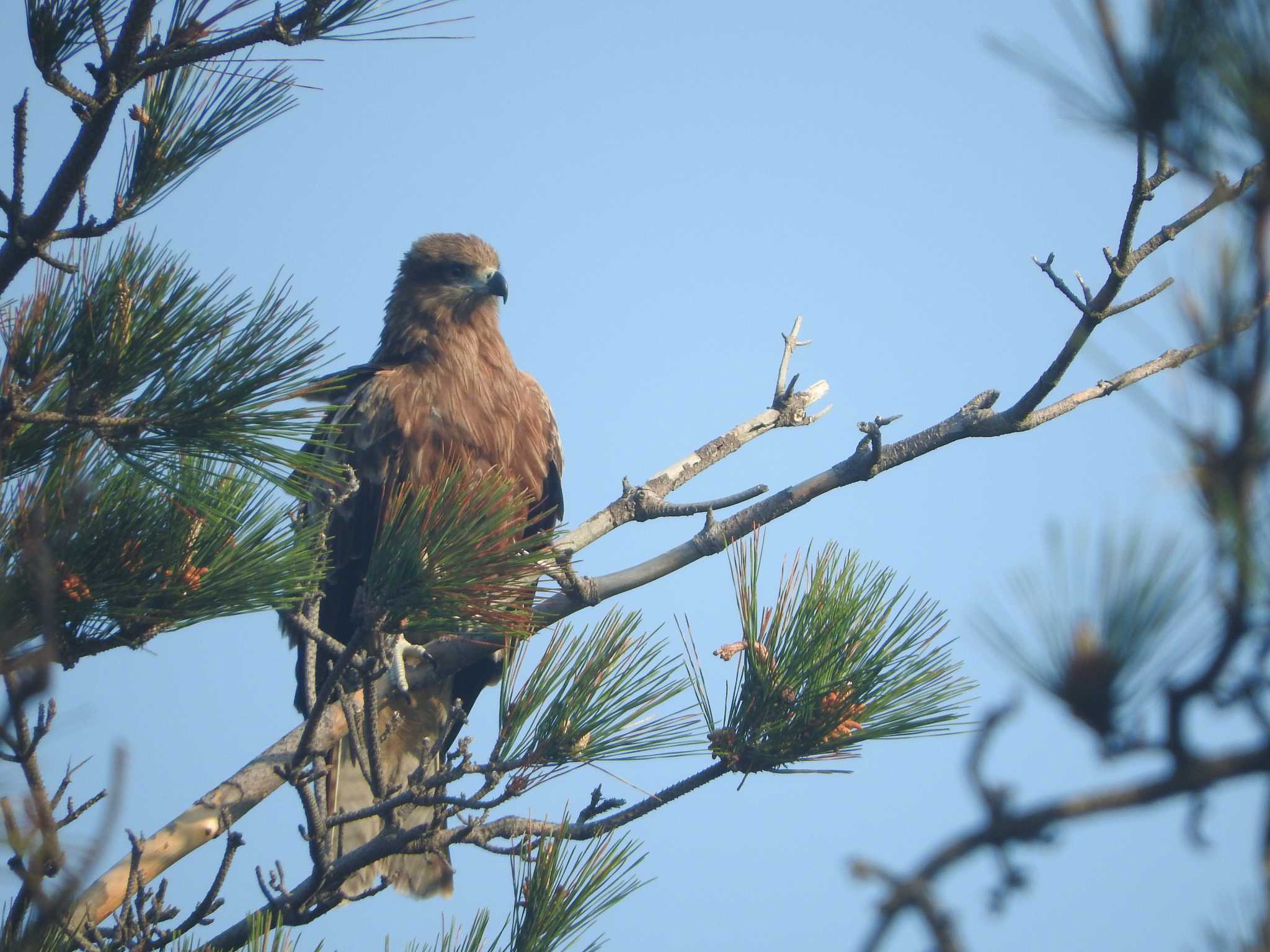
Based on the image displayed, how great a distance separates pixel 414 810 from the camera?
11.4 feet

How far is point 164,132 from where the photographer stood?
211cm

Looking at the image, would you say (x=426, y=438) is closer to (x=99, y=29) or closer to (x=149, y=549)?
(x=149, y=549)

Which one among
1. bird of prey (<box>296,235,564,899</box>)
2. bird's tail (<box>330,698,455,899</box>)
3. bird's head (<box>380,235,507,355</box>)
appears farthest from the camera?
bird's head (<box>380,235,507,355</box>)

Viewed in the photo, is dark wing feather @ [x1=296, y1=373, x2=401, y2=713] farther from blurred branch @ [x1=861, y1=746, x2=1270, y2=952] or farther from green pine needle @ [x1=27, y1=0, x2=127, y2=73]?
blurred branch @ [x1=861, y1=746, x2=1270, y2=952]

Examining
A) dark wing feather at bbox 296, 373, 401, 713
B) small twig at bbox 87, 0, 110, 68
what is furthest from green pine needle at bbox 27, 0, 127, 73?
dark wing feather at bbox 296, 373, 401, 713

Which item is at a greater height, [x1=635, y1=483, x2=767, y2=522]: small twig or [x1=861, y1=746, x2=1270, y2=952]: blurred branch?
[x1=635, y1=483, x2=767, y2=522]: small twig

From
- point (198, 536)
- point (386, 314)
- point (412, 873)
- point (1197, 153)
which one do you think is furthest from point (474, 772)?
point (386, 314)

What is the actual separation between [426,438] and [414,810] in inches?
50.6

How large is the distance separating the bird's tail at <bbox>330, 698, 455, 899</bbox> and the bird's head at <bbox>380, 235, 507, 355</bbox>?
145 cm

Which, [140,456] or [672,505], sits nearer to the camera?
[140,456]

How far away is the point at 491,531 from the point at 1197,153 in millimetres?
1468

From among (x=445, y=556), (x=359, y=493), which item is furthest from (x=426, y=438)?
(x=445, y=556)

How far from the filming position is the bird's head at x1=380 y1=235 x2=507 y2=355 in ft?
15.5

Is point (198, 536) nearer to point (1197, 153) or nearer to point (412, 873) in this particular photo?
point (1197, 153)
